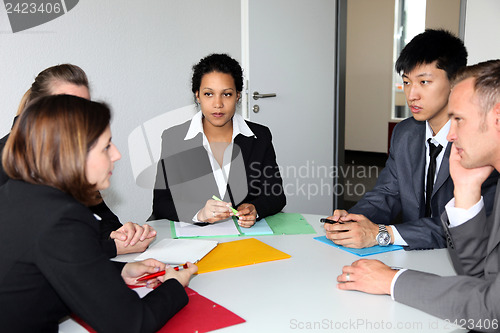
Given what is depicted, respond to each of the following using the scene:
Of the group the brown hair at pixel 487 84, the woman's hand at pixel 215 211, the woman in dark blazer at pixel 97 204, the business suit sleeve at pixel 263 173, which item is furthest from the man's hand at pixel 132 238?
the brown hair at pixel 487 84

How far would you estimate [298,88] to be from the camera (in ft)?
13.0

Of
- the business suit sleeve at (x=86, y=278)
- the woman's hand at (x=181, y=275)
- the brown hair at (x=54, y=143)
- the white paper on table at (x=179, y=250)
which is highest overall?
the brown hair at (x=54, y=143)

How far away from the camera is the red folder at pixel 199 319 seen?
1061 mm

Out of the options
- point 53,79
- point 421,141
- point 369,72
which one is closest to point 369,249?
point 421,141

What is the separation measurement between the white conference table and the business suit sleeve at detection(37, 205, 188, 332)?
151 mm

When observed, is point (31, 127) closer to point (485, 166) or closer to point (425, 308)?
point (425, 308)

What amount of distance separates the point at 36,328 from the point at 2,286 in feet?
0.40

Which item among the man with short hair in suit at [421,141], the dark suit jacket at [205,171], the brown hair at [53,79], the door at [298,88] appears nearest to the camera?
the brown hair at [53,79]

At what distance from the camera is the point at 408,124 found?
2.16m

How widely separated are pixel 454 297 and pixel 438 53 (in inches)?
48.4

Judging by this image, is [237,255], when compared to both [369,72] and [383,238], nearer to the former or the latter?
[383,238]

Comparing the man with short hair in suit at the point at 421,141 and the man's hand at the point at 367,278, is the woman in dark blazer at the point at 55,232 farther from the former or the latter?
the man with short hair in suit at the point at 421,141

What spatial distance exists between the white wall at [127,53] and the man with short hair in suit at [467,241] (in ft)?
6.96

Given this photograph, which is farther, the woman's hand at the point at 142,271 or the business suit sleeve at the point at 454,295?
the woman's hand at the point at 142,271
